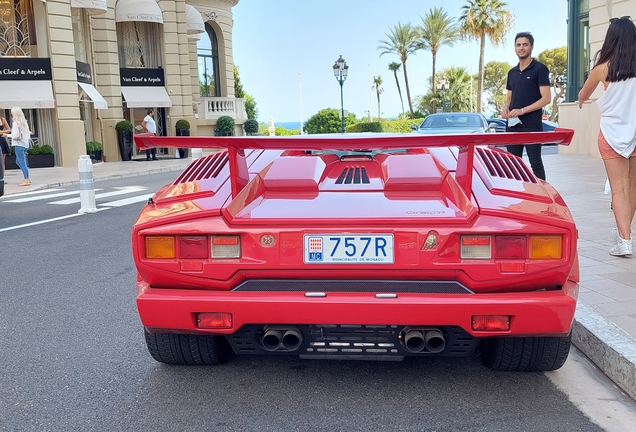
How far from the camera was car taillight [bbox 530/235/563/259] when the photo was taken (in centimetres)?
273

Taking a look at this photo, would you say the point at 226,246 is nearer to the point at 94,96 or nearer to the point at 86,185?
the point at 86,185

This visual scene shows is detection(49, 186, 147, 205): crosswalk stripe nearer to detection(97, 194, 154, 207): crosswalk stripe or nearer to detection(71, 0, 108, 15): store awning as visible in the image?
detection(97, 194, 154, 207): crosswalk stripe

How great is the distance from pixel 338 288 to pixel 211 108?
33044 millimetres

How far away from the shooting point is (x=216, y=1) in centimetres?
3591

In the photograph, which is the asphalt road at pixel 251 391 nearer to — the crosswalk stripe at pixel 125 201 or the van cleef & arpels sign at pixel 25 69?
the crosswalk stripe at pixel 125 201

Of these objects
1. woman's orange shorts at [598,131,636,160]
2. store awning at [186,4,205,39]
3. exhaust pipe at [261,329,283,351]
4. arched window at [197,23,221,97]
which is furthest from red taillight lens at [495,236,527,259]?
arched window at [197,23,221,97]

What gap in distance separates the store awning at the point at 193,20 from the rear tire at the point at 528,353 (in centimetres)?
3061

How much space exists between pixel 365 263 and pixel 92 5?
928 inches

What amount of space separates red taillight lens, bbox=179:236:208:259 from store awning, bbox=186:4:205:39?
3041 cm

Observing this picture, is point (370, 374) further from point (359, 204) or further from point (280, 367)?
point (359, 204)

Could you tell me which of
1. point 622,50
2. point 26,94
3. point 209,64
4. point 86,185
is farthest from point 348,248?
point 209,64

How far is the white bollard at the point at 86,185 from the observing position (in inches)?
395

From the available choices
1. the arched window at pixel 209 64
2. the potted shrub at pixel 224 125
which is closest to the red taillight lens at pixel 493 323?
the potted shrub at pixel 224 125

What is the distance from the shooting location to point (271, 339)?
2.85 m
